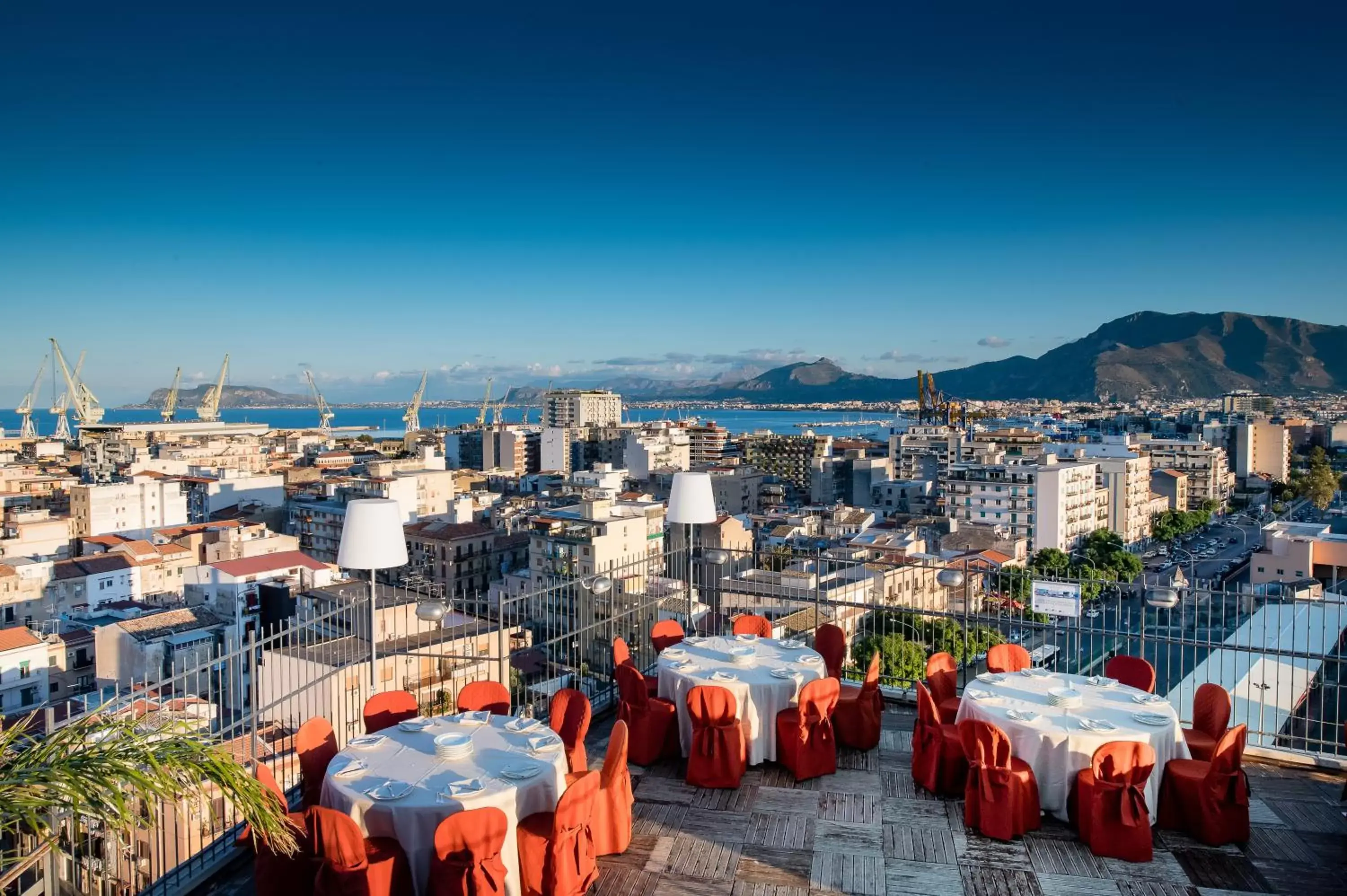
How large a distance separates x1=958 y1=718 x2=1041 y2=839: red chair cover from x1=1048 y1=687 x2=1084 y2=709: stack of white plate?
1.30 ft

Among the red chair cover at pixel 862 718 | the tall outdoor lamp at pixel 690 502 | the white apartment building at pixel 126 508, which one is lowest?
the white apartment building at pixel 126 508

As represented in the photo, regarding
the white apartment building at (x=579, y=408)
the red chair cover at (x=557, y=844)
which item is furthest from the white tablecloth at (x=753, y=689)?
the white apartment building at (x=579, y=408)

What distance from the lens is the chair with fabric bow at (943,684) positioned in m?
5.05

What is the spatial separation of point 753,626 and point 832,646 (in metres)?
0.67

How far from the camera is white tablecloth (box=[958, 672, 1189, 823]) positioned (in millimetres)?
4121

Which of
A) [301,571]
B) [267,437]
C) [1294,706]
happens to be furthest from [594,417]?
[1294,706]

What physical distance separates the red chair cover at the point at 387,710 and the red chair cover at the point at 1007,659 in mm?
3425

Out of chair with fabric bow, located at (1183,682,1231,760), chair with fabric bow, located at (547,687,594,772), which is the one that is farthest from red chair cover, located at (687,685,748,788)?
chair with fabric bow, located at (1183,682,1231,760)

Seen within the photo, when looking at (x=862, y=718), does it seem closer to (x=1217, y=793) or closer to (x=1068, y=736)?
(x=1068, y=736)

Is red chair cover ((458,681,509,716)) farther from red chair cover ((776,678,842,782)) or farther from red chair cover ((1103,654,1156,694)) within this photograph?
red chair cover ((1103,654,1156,694))

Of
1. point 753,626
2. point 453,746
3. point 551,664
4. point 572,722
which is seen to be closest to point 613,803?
point 572,722

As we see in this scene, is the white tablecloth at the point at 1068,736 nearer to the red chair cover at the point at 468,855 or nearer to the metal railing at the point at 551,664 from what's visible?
the metal railing at the point at 551,664

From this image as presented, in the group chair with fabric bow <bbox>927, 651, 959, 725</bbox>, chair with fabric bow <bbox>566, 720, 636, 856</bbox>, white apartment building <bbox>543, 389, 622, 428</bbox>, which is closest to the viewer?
chair with fabric bow <bbox>566, 720, 636, 856</bbox>

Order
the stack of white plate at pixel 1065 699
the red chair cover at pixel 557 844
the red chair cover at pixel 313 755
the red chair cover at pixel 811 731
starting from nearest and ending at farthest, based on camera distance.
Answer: the red chair cover at pixel 557 844, the red chair cover at pixel 313 755, the stack of white plate at pixel 1065 699, the red chair cover at pixel 811 731
